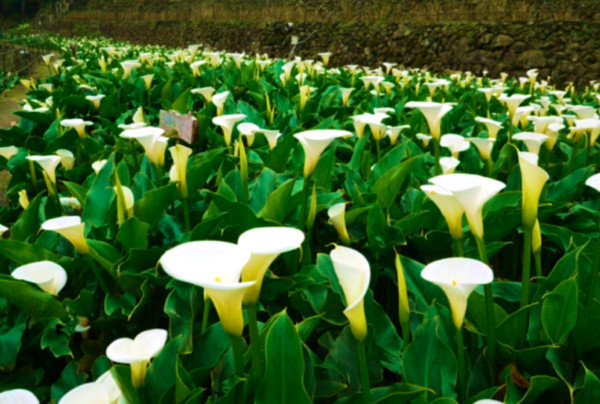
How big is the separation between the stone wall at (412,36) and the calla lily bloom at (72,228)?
7.74m

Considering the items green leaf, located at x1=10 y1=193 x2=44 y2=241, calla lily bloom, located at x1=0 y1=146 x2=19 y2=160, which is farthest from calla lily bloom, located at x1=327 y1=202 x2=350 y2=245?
calla lily bloom, located at x1=0 y1=146 x2=19 y2=160

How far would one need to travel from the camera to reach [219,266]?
2.47 feet

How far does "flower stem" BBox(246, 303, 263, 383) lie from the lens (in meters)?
0.78

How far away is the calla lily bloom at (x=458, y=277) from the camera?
0.80 meters

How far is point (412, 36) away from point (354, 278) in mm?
13558

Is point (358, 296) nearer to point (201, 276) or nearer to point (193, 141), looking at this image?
point (201, 276)

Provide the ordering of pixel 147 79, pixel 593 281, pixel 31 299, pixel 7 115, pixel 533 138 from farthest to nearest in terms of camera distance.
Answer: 1. pixel 7 115
2. pixel 147 79
3. pixel 533 138
4. pixel 31 299
5. pixel 593 281

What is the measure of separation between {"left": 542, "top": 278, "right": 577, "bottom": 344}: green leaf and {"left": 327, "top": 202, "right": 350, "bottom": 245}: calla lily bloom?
48cm

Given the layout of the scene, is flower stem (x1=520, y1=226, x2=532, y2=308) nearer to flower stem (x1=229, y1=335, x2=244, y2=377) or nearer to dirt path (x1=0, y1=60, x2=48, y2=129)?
flower stem (x1=229, y1=335, x2=244, y2=377)

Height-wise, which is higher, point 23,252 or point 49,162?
point 49,162

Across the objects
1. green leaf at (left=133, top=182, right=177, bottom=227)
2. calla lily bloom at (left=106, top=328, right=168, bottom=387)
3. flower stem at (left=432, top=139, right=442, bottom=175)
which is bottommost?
calla lily bloom at (left=106, top=328, right=168, bottom=387)

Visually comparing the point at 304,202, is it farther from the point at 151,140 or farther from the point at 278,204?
the point at 151,140

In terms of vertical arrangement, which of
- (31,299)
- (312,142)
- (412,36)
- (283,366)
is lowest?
(31,299)

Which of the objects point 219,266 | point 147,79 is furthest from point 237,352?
point 147,79
